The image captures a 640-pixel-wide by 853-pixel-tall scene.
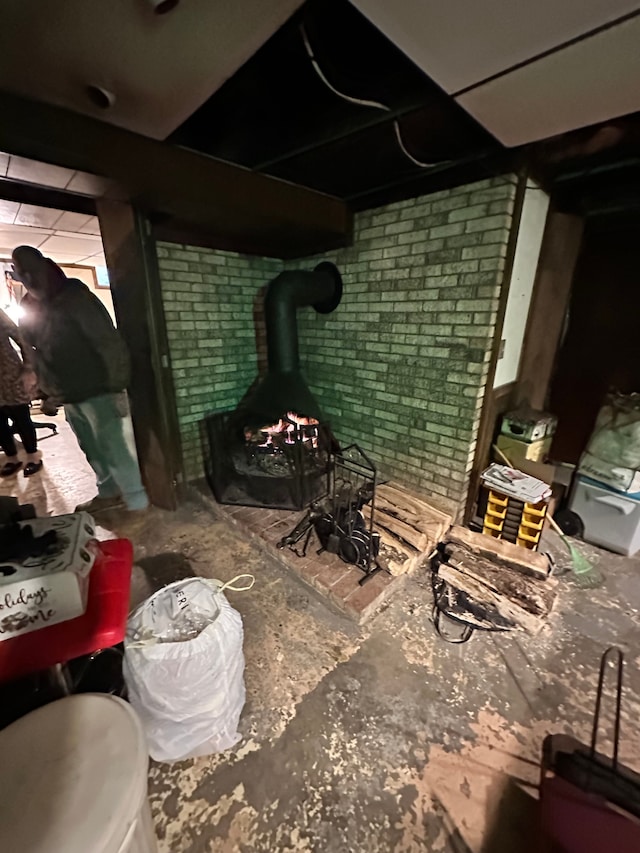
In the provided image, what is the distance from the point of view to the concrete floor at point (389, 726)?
1078 millimetres

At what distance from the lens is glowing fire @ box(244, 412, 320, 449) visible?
2.58 metres

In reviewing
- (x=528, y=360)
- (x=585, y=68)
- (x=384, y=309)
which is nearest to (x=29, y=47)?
(x=585, y=68)

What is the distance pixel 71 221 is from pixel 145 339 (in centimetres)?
204

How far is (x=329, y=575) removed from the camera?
1922mm

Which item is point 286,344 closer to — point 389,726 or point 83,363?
point 83,363

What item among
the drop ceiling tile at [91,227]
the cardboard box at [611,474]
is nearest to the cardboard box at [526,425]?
the cardboard box at [611,474]

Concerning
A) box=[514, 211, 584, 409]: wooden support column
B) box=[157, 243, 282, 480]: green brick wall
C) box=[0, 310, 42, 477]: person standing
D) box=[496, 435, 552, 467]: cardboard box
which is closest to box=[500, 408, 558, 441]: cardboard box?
box=[496, 435, 552, 467]: cardboard box

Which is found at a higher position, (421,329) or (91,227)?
(91,227)

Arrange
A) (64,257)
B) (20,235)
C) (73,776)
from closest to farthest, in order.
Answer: (73,776)
(20,235)
(64,257)

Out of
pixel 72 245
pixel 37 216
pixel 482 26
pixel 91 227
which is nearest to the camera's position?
pixel 482 26

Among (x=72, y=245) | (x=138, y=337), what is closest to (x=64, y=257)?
(x=72, y=245)

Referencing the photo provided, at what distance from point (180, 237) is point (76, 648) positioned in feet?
8.77

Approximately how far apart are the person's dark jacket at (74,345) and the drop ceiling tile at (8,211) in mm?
717

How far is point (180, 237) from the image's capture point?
2.61 metres
